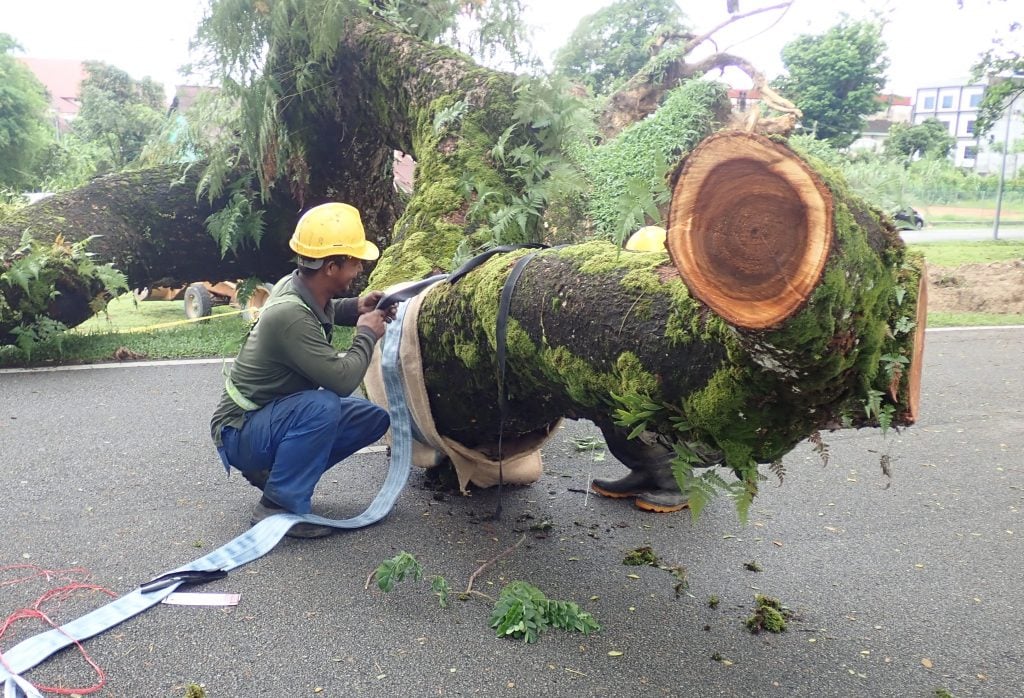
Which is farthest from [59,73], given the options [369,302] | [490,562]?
[490,562]

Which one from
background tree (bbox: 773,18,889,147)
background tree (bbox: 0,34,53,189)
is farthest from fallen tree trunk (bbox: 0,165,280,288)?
background tree (bbox: 773,18,889,147)

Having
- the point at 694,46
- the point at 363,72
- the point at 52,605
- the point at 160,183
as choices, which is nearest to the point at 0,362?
the point at 160,183

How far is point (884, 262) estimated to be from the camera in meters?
1.98

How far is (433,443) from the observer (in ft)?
12.6

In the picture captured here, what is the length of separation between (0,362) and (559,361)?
622 centimetres

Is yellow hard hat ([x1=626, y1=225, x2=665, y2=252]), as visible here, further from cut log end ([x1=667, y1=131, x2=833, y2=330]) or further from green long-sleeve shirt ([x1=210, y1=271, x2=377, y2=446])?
cut log end ([x1=667, y1=131, x2=833, y2=330])

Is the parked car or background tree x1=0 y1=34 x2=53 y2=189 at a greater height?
background tree x1=0 y1=34 x2=53 y2=189

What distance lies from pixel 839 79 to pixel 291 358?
130 ft

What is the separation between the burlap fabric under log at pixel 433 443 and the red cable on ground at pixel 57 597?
1.40 meters

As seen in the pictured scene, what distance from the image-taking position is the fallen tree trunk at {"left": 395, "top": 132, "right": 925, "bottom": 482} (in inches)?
69.5

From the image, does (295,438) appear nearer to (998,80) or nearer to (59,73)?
(998,80)

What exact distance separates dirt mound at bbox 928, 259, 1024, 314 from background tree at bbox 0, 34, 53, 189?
65.4ft

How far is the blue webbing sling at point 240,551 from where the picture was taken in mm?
2611

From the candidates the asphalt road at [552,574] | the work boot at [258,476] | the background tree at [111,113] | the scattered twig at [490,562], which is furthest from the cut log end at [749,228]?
the background tree at [111,113]
